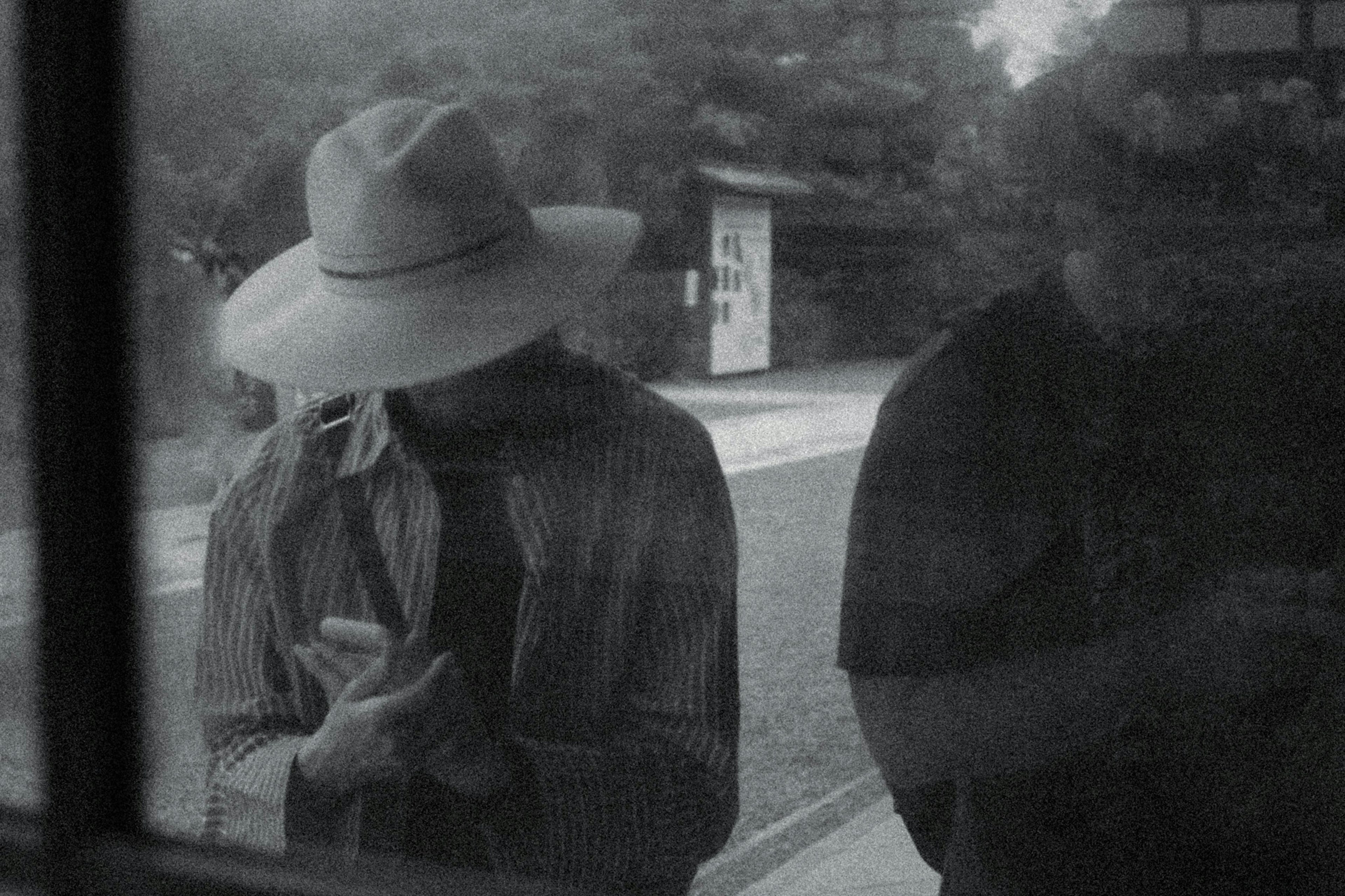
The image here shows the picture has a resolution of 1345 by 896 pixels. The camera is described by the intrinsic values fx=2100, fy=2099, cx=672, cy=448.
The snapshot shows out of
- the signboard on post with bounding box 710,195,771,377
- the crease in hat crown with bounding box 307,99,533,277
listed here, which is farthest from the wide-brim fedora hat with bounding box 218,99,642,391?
the signboard on post with bounding box 710,195,771,377

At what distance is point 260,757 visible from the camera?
1.72 meters

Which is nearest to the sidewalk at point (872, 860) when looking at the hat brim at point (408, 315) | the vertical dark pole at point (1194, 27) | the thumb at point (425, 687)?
the thumb at point (425, 687)

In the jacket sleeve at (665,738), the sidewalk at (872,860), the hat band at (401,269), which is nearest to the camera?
the sidewalk at (872,860)

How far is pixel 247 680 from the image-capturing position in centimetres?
172

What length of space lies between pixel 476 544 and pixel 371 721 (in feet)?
0.55

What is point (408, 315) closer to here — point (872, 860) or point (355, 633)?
point (355, 633)

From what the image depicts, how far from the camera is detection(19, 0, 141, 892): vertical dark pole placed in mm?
1851

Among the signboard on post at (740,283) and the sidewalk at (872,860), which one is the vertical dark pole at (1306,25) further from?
the sidewalk at (872,860)

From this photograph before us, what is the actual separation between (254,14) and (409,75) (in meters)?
0.22

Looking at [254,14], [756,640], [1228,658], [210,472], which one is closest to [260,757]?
[210,472]

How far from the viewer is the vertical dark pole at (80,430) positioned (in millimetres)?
1851

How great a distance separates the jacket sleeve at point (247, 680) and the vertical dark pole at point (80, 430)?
0.18m

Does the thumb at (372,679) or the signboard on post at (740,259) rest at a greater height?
the signboard on post at (740,259)

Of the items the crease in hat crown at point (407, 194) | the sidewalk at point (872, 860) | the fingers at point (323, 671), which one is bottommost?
the sidewalk at point (872, 860)
